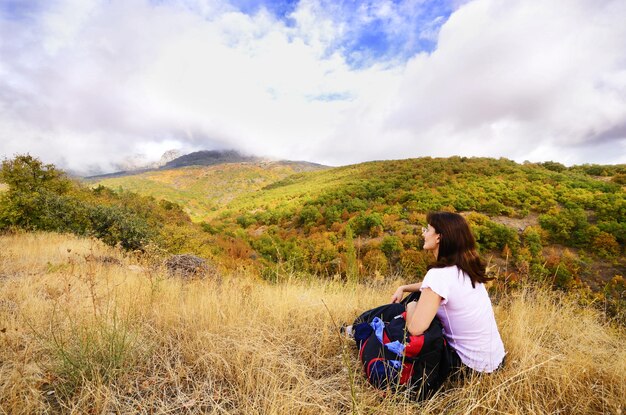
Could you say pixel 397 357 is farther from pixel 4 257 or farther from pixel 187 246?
pixel 187 246

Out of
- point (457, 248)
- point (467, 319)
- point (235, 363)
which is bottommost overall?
point (235, 363)

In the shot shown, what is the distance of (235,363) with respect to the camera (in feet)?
6.49

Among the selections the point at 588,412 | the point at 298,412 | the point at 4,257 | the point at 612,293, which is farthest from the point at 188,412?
the point at 612,293

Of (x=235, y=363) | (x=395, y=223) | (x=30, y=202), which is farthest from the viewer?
(x=395, y=223)

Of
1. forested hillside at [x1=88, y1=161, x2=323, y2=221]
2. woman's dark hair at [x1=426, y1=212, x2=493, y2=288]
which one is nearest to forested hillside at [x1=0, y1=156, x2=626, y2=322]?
woman's dark hair at [x1=426, y1=212, x2=493, y2=288]

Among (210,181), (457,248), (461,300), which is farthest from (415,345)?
(210,181)

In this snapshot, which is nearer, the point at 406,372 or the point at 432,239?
the point at 406,372

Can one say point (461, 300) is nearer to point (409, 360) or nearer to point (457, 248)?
point (457, 248)

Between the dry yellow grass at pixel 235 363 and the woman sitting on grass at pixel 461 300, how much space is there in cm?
17

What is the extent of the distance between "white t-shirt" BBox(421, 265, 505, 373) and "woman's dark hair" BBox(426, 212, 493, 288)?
53mm

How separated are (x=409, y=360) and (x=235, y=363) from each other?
1.24 metres

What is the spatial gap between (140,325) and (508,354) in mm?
3310

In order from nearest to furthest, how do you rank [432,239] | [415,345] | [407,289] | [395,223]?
1. [415,345]
2. [432,239]
3. [407,289]
4. [395,223]

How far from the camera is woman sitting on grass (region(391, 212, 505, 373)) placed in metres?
1.82
